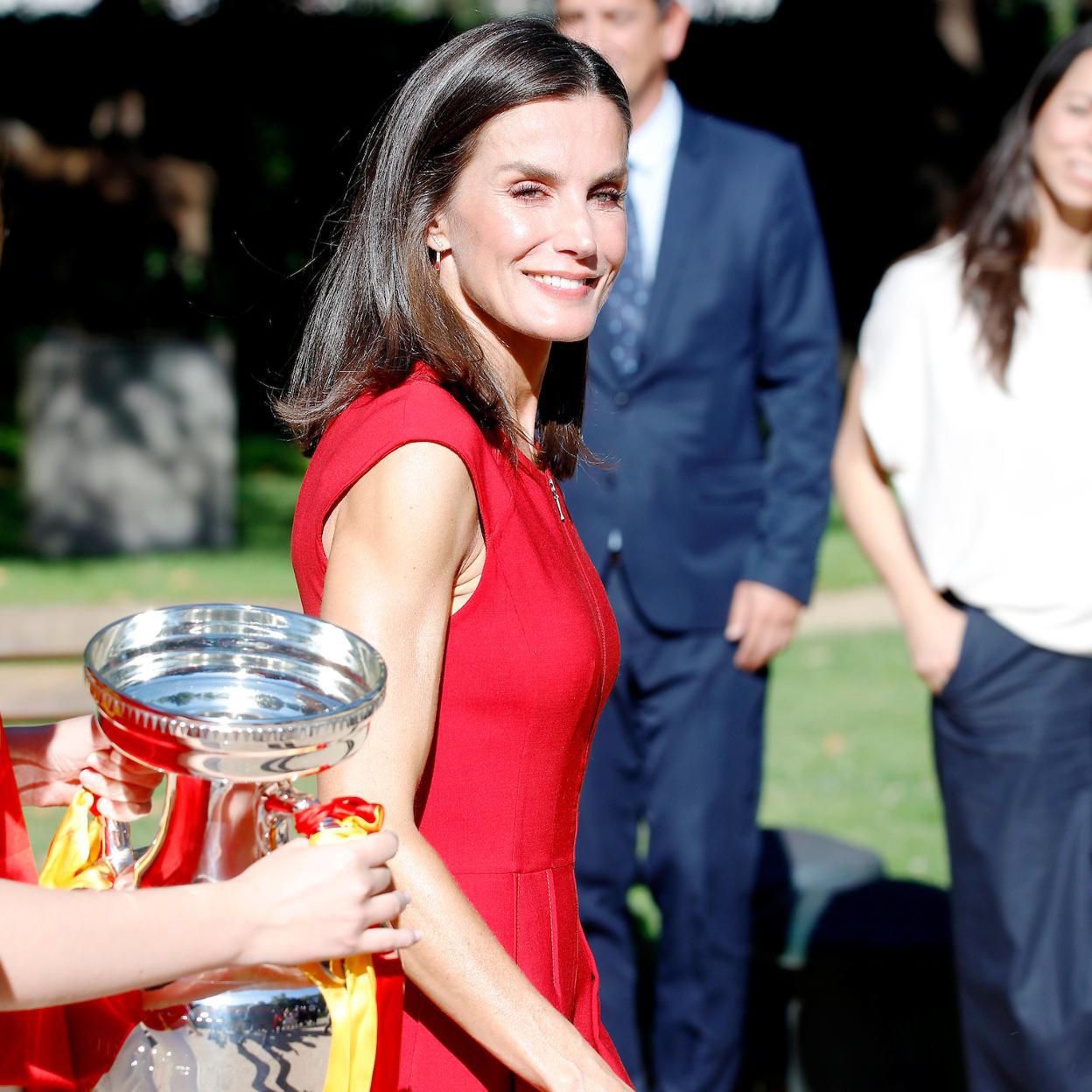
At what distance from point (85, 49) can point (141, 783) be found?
17.3m

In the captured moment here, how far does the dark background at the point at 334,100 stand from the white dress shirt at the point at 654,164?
12.5 metres

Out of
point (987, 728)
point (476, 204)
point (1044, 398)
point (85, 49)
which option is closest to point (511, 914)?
point (476, 204)

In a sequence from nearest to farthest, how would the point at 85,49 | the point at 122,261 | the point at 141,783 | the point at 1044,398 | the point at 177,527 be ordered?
the point at 141,783 < the point at 1044,398 < the point at 177,527 < the point at 122,261 < the point at 85,49

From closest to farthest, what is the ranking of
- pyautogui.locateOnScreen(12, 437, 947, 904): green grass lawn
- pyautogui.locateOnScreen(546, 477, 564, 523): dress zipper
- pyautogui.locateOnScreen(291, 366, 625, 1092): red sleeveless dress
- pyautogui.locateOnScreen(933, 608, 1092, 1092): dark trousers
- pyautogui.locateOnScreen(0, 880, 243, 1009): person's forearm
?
pyautogui.locateOnScreen(0, 880, 243, 1009): person's forearm, pyautogui.locateOnScreen(291, 366, 625, 1092): red sleeveless dress, pyautogui.locateOnScreen(546, 477, 564, 523): dress zipper, pyautogui.locateOnScreen(933, 608, 1092, 1092): dark trousers, pyautogui.locateOnScreen(12, 437, 947, 904): green grass lawn

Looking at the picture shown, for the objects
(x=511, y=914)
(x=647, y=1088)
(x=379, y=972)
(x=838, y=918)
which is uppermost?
(x=379, y=972)

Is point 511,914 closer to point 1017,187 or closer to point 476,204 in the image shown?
point 476,204

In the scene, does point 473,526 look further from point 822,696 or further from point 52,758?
point 822,696

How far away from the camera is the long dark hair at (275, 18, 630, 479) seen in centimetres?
203

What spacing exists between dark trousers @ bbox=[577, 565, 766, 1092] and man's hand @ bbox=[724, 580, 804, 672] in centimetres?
4

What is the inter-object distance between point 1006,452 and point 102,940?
2.74 metres

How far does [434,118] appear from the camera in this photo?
6.81 ft

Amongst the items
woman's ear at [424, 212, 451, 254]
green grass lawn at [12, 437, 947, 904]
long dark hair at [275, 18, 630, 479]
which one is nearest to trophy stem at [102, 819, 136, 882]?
long dark hair at [275, 18, 630, 479]

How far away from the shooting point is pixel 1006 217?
12.5 feet

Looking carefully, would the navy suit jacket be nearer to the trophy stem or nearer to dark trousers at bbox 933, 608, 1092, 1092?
dark trousers at bbox 933, 608, 1092, 1092
